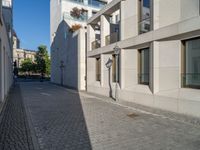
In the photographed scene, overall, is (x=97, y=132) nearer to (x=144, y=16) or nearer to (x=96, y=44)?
(x=144, y=16)

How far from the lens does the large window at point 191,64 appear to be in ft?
30.0

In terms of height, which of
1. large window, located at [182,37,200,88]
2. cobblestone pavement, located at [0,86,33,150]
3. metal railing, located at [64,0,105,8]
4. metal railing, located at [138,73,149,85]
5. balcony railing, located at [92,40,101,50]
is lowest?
cobblestone pavement, located at [0,86,33,150]

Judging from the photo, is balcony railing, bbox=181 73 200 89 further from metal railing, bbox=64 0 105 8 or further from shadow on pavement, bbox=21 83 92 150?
metal railing, bbox=64 0 105 8

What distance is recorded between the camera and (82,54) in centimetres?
2192

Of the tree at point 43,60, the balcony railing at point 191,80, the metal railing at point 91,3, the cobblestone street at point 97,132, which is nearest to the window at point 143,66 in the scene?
the balcony railing at point 191,80

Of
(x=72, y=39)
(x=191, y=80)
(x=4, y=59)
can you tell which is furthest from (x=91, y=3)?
(x=191, y=80)

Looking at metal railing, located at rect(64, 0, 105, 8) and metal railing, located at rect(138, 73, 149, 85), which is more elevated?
metal railing, located at rect(64, 0, 105, 8)

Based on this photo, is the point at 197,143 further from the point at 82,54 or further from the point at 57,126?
the point at 82,54

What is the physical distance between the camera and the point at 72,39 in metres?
25.1

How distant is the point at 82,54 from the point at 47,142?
54.9ft

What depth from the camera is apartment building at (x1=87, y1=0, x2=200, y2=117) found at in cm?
915

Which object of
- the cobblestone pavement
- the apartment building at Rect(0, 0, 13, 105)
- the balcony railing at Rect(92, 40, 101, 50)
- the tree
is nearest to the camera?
the cobblestone pavement

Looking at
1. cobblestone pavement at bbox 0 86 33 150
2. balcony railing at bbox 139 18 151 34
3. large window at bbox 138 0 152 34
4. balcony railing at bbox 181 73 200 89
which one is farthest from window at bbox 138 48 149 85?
cobblestone pavement at bbox 0 86 33 150

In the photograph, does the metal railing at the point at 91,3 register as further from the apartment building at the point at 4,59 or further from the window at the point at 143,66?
the window at the point at 143,66
